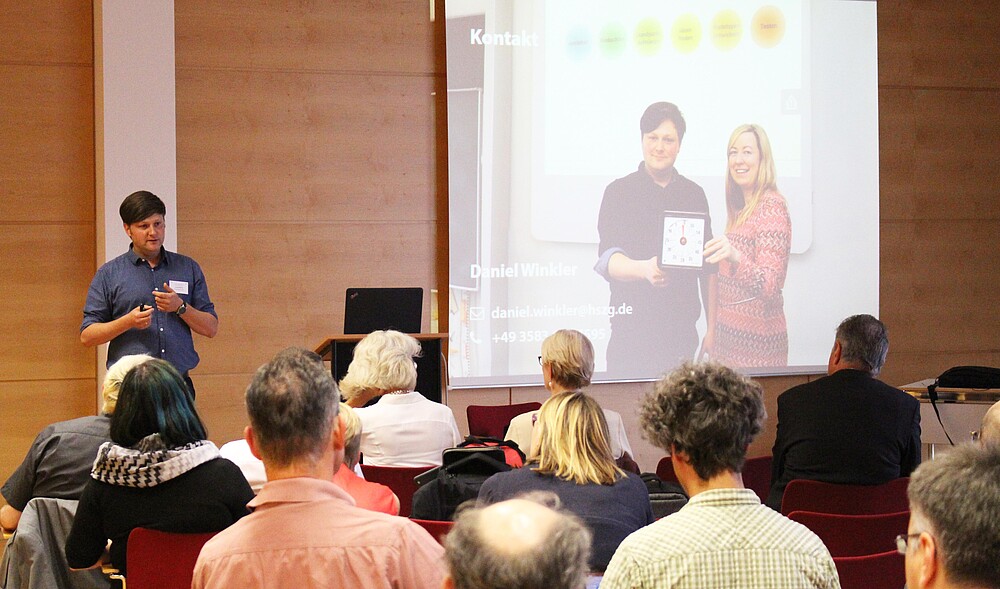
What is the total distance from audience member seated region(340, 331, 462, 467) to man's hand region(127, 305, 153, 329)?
1.10 meters

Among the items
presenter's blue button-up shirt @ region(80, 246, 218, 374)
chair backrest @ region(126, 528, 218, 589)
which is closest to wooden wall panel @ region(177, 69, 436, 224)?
presenter's blue button-up shirt @ region(80, 246, 218, 374)

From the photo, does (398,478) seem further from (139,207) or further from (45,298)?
(45,298)

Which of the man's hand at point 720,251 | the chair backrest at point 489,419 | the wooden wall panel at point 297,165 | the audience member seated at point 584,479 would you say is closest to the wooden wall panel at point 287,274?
the wooden wall panel at point 297,165

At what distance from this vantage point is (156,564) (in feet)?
8.23

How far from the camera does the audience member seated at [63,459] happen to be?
3.34 meters

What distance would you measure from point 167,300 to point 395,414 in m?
1.43

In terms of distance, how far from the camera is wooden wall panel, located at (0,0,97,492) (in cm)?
608

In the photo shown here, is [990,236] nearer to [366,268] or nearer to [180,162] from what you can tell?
[366,268]

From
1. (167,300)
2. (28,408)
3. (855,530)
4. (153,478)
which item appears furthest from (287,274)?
(855,530)

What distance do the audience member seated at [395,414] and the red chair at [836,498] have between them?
126 centimetres

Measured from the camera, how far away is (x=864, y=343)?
4070mm

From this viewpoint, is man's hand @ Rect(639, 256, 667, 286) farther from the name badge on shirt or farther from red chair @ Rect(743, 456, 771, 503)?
the name badge on shirt

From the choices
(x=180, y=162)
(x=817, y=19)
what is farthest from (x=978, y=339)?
(x=180, y=162)

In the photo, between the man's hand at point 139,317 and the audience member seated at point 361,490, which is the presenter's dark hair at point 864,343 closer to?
the audience member seated at point 361,490
